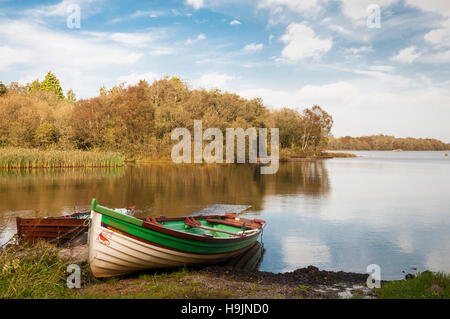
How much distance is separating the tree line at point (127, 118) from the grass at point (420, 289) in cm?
4463

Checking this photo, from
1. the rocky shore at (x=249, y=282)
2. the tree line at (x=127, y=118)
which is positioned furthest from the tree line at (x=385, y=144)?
the rocky shore at (x=249, y=282)

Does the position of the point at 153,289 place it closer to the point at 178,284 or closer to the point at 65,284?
the point at 178,284

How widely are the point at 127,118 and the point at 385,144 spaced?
128 meters

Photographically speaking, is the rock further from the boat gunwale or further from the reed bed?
the reed bed

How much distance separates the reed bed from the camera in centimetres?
3578

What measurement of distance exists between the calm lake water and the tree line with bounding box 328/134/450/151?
397ft

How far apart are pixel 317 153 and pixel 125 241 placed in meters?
74.7

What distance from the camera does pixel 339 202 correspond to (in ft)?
67.8

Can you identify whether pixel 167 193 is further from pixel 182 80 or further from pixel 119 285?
pixel 182 80

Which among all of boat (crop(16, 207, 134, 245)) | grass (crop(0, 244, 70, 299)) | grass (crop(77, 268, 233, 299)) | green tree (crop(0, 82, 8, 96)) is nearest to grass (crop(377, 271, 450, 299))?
grass (crop(77, 268, 233, 299))

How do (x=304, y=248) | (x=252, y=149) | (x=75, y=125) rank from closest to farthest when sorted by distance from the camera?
(x=304, y=248) < (x=75, y=125) < (x=252, y=149)

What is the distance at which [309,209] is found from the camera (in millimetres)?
18219

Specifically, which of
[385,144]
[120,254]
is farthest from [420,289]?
[385,144]
